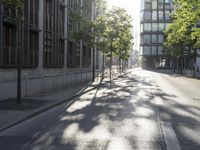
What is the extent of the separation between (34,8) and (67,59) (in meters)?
15.5

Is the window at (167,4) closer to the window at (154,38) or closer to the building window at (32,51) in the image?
the window at (154,38)

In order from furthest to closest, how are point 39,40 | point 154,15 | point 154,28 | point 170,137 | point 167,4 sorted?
point 154,15, point 154,28, point 167,4, point 39,40, point 170,137

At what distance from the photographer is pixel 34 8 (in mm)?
36094

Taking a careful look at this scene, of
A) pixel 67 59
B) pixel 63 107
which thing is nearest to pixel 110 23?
pixel 67 59

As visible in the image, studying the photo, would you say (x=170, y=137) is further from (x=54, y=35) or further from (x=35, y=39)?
(x=54, y=35)

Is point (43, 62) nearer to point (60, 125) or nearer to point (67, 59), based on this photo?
point (67, 59)

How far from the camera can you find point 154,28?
125 meters

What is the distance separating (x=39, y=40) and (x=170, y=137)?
3009 centimetres

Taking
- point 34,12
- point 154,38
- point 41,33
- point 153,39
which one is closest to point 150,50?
point 153,39

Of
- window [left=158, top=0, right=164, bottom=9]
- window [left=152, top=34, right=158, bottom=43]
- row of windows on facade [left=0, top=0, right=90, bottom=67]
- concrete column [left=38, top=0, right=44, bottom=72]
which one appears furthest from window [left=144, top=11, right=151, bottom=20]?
concrete column [left=38, top=0, right=44, bottom=72]

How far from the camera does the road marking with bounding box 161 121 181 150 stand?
25.5 ft

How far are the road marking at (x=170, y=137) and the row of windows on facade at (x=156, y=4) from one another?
117372 mm

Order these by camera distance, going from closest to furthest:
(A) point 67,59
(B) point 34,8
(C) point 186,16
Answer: (C) point 186,16, (B) point 34,8, (A) point 67,59

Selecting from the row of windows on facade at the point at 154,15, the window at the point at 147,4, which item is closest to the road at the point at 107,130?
the row of windows on facade at the point at 154,15
